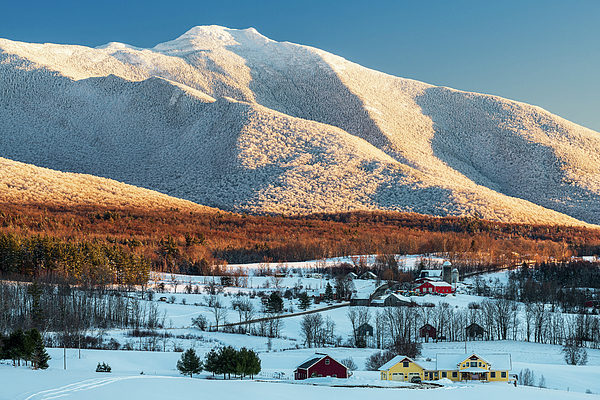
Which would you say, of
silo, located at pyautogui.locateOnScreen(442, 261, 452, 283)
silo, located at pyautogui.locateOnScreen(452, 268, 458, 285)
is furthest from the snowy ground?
silo, located at pyautogui.locateOnScreen(452, 268, 458, 285)

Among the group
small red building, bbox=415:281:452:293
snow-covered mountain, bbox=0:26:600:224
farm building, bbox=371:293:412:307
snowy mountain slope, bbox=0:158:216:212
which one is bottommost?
farm building, bbox=371:293:412:307

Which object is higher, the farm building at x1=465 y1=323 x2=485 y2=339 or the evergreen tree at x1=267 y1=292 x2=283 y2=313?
the evergreen tree at x1=267 y1=292 x2=283 y2=313

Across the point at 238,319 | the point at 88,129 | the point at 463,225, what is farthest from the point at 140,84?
the point at 238,319

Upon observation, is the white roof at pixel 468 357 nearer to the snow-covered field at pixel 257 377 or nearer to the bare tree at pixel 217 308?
the snow-covered field at pixel 257 377

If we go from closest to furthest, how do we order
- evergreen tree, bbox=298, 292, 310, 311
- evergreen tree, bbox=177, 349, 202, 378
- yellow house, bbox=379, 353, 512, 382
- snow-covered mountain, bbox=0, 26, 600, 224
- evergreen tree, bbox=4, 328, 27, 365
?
evergreen tree, bbox=4, 328, 27, 365
evergreen tree, bbox=177, 349, 202, 378
yellow house, bbox=379, 353, 512, 382
evergreen tree, bbox=298, 292, 310, 311
snow-covered mountain, bbox=0, 26, 600, 224

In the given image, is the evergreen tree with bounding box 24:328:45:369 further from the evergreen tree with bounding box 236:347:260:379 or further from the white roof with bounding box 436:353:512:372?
the white roof with bounding box 436:353:512:372

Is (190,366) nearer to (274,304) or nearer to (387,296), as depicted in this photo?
(274,304)

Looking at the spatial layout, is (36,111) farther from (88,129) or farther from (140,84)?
(140,84)
